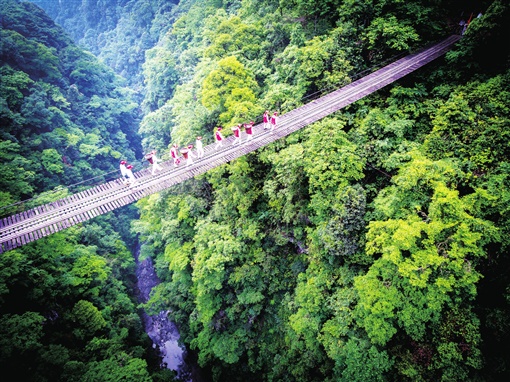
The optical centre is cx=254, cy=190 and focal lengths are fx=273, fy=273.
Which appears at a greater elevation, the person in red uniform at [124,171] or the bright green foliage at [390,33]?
the bright green foliage at [390,33]

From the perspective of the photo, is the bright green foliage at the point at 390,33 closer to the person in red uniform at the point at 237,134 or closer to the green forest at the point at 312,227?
the green forest at the point at 312,227

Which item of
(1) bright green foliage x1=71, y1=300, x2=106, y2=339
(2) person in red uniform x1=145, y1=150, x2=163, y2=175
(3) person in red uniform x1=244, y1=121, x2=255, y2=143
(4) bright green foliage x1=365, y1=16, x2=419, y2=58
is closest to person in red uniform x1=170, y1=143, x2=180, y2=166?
(2) person in red uniform x1=145, y1=150, x2=163, y2=175

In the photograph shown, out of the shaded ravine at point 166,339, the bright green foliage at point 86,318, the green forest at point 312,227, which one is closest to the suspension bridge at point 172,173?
the green forest at point 312,227

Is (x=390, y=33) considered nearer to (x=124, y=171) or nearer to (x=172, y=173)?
(x=172, y=173)

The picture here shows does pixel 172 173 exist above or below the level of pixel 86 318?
above

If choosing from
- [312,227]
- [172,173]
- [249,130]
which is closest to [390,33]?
[249,130]

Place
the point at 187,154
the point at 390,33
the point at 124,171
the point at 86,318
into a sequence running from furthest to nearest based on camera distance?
the point at 86,318, the point at 390,33, the point at 187,154, the point at 124,171

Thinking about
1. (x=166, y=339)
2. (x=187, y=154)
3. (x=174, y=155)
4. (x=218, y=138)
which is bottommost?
(x=166, y=339)

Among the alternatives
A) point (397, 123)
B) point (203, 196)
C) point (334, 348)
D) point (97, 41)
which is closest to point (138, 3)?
point (97, 41)

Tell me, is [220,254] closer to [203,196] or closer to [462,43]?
[203,196]
